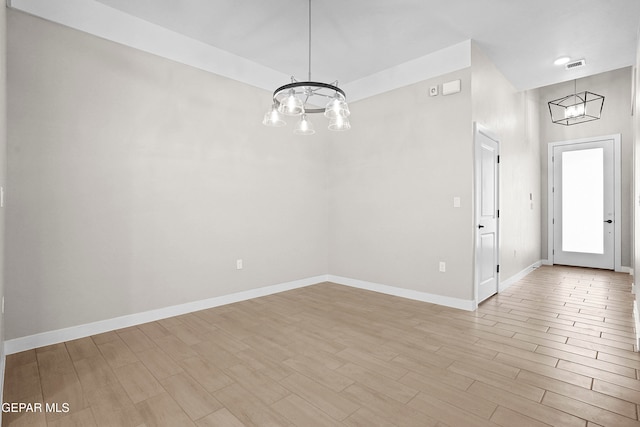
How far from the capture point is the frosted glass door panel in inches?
234

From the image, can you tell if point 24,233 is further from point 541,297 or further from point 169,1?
point 541,297

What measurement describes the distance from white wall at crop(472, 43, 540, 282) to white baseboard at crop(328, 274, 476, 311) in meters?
1.21

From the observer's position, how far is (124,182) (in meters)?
3.08

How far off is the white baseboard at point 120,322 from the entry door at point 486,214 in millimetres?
2640

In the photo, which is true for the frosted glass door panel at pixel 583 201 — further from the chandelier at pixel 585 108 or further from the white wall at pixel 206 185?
the white wall at pixel 206 185

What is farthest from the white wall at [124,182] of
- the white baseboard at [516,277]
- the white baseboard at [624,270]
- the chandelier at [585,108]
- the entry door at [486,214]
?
the white baseboard at [624,270]

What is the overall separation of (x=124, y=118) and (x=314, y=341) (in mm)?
2760

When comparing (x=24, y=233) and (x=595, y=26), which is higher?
(x=595, y=26)

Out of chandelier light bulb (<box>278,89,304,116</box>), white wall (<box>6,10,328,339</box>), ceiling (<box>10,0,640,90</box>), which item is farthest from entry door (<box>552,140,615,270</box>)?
chandelier light bulb (<box>278,89,304,116</box>)

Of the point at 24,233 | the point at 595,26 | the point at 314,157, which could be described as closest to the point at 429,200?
the point at 314,157

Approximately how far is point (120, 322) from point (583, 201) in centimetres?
771

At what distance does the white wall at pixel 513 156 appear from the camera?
397 centimetres

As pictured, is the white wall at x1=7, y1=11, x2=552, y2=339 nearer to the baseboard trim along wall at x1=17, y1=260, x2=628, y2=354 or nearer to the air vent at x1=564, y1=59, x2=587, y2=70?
the baseboard trim along wall at x1=17, y1=260, x2=628, y2=354

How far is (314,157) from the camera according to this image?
4965mm
